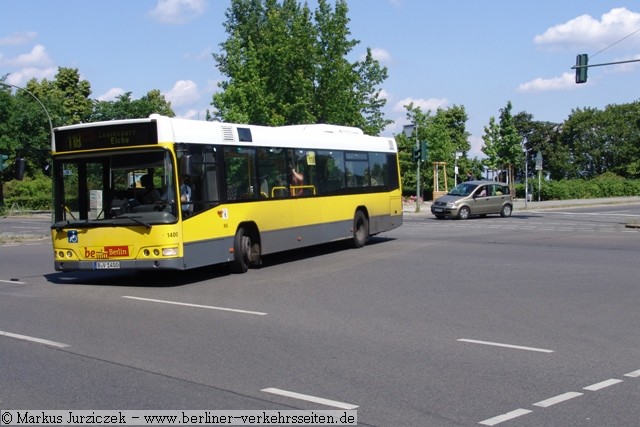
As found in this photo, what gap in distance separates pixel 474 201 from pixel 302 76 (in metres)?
17.9

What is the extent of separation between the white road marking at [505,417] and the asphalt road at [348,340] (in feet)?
0.09

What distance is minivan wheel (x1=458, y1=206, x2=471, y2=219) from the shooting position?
3609cm

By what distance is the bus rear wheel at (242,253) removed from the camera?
51.9 feet

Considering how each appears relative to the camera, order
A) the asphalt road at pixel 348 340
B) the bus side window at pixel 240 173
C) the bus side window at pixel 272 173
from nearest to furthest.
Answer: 1. the asphalt road at pixel 348 340
2. the bus side window at pixel 240 173
3. the bus side window at pixel 272 173

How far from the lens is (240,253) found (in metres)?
15.8

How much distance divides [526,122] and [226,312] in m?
108

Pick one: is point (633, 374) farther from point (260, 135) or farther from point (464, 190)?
point (464, 190)

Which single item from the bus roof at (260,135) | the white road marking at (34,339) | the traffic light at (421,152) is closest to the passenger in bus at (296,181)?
the bus roof at (260,135)

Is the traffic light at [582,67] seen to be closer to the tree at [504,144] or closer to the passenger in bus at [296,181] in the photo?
the passenger in bus at [296,181]

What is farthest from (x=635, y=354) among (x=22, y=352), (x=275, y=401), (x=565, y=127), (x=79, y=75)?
(x=565, y=127)

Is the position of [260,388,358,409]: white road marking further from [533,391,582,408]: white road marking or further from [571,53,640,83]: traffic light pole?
[571,53,640,83]: traffic light pole

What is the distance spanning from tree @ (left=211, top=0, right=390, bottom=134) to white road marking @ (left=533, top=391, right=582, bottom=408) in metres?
42.0

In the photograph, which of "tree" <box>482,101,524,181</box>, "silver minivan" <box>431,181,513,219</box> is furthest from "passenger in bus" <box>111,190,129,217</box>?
"tree" <box>482,101,524,181</box>

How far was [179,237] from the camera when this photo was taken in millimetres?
13805
